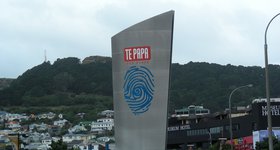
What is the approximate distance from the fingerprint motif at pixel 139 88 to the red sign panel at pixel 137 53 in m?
0.50

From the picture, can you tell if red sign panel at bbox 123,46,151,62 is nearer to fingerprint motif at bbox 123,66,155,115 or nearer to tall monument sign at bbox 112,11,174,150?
tall monument sign at bbox 112,11,174,150

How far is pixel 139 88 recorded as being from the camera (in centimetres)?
3809

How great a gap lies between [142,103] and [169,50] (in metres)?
3.23

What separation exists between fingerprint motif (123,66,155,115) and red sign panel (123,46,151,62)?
50cm

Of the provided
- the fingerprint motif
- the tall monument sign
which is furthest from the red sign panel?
the fingerprint motif

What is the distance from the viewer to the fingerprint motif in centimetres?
3797

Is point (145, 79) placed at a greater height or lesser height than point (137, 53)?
lesser

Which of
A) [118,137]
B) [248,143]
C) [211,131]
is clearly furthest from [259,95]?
[118,137]

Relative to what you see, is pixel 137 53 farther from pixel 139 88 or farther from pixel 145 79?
pixel 139 88

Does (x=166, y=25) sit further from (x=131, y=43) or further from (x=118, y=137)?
(x=118, y=137)

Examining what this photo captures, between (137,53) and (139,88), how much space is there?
6.23ft

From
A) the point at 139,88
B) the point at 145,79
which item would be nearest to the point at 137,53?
the point at 145,79

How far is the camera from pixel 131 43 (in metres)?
38.2

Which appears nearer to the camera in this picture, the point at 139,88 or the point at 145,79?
the point at 145,79
